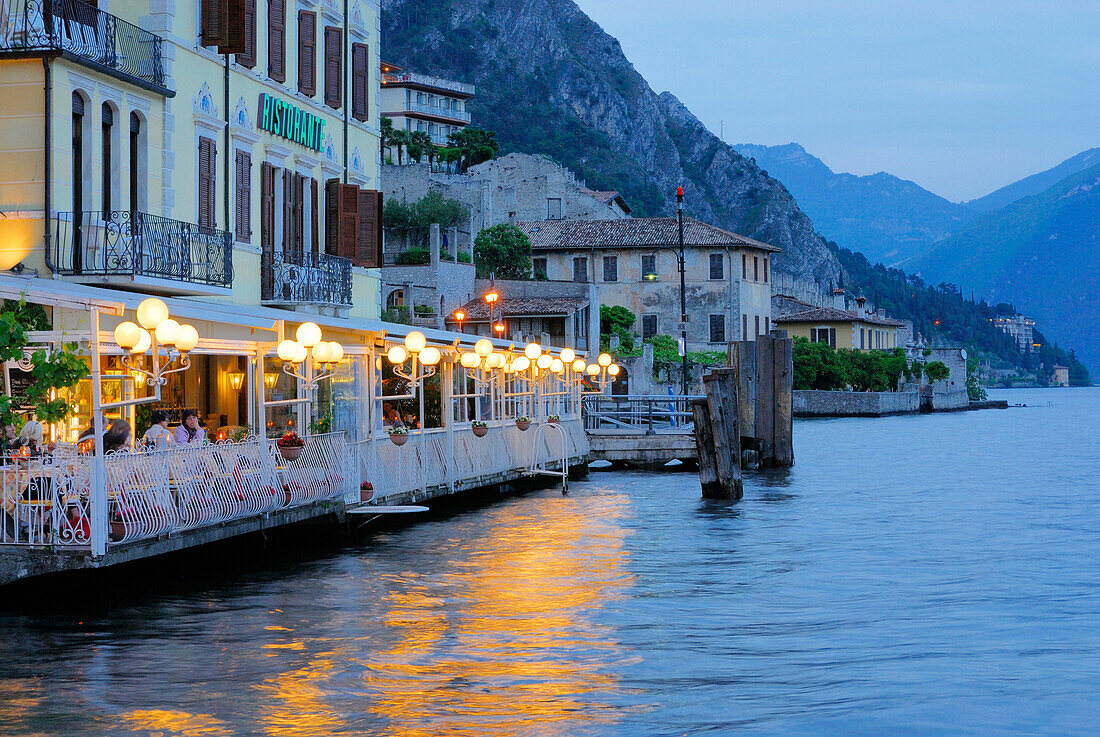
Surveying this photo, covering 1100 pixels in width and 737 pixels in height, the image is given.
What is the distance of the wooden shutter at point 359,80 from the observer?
3309cm

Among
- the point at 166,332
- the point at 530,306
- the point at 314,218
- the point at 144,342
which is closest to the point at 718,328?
the point at 530,306

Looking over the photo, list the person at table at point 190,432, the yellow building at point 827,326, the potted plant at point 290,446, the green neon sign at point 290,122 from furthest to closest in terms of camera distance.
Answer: the yellow building at point 827,326, the green neon sign at point 290,122, the potted plant at point 290,446, the person at table at point 190,432

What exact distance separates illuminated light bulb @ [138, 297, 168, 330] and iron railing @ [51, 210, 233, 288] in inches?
283

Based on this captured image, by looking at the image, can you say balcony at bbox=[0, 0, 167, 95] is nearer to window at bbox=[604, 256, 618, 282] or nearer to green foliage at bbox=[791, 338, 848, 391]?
window at bbox=[604, 256, 618, 282]

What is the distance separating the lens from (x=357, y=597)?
18.3m

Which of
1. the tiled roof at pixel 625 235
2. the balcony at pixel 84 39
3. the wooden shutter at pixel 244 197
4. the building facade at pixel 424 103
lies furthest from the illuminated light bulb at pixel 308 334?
the building facade at pixel 424 103

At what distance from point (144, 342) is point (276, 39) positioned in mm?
14309

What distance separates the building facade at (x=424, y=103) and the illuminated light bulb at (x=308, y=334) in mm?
96787

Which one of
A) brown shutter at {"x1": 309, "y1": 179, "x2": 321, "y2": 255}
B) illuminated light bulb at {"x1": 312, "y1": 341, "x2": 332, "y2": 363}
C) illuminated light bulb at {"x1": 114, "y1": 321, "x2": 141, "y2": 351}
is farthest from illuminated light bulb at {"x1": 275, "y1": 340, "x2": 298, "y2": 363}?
brown shutter at {"x1": 309, "y1": 179, "x2": 321, "y2": 255}

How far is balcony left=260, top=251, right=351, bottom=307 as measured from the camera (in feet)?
94.0

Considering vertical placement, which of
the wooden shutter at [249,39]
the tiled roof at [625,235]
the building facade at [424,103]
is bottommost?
the wooden shutter at [249,39]

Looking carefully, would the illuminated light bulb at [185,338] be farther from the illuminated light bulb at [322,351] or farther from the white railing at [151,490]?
the illuminated light bulb at [322,351]

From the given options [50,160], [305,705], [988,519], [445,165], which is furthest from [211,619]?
[445,165]

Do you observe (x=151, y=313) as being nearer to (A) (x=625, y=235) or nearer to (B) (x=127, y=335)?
(B) (x=127, y=335)
